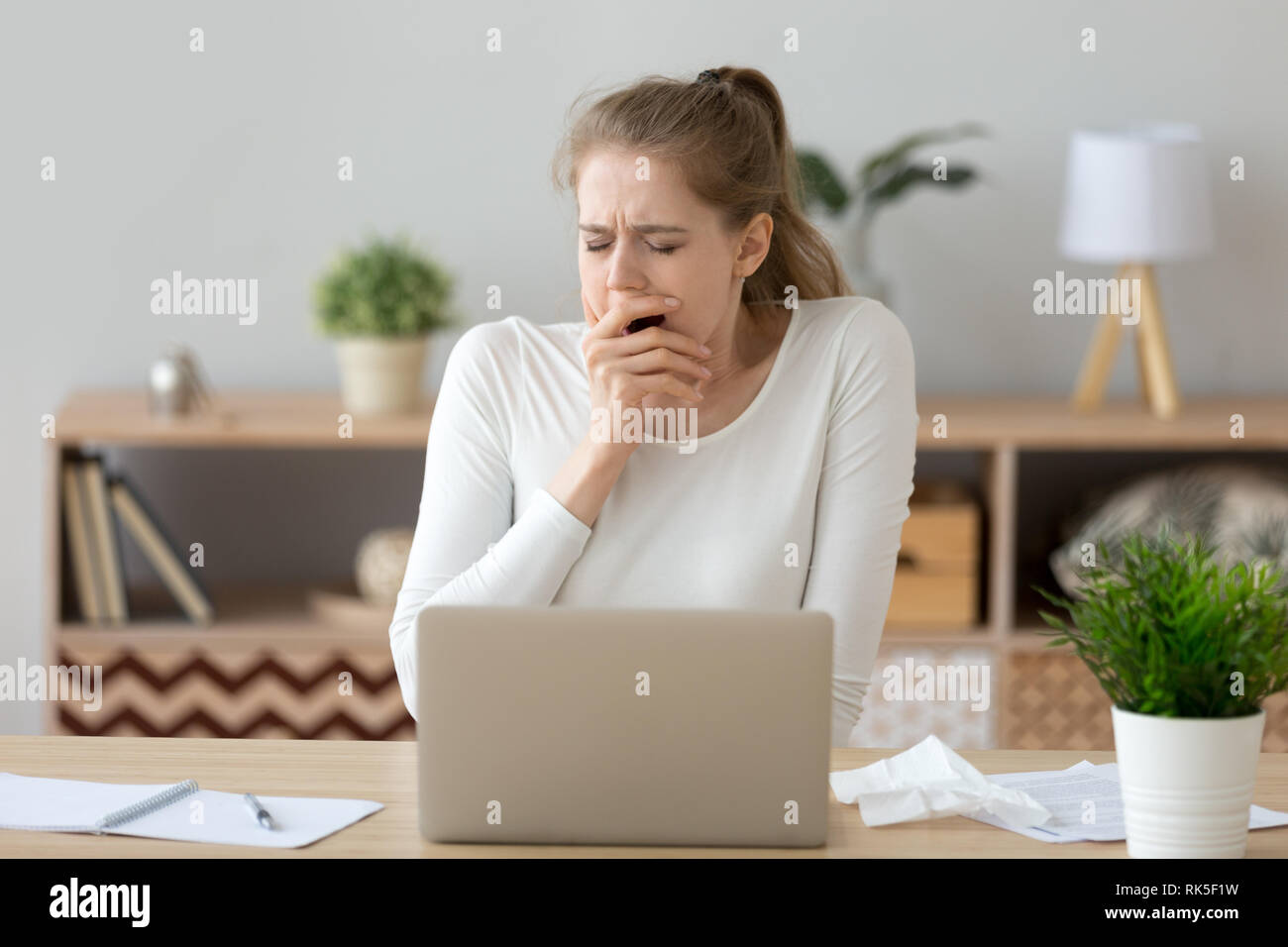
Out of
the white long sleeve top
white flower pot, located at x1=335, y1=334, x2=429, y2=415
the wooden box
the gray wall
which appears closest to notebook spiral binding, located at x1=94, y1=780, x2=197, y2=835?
the white long sleeve top

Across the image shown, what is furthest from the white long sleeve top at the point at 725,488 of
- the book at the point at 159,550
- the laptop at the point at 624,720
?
the book at the point at 159,550

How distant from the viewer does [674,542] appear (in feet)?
5.52

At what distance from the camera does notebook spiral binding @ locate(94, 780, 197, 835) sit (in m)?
1.20

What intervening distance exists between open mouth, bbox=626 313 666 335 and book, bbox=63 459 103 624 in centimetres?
149

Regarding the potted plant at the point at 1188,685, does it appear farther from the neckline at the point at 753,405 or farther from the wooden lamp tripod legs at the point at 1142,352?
the wooden lamp tripod legs at the point at 1142,352

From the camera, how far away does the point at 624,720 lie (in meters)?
1.11

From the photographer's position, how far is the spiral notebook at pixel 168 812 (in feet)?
3.89

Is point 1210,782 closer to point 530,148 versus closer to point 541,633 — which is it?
point 541,633

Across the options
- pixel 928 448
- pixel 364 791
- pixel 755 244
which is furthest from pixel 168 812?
pixel 928 448

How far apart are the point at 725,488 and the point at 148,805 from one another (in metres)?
0.73

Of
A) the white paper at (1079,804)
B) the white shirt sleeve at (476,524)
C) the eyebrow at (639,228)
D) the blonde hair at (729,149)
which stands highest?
the blonde hair at (729,149)

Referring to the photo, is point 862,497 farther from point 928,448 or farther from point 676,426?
point 928,448

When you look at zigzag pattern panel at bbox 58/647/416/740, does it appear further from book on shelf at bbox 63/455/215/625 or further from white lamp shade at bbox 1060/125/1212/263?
white lamp shade at bbox 1060/125/1212/263
